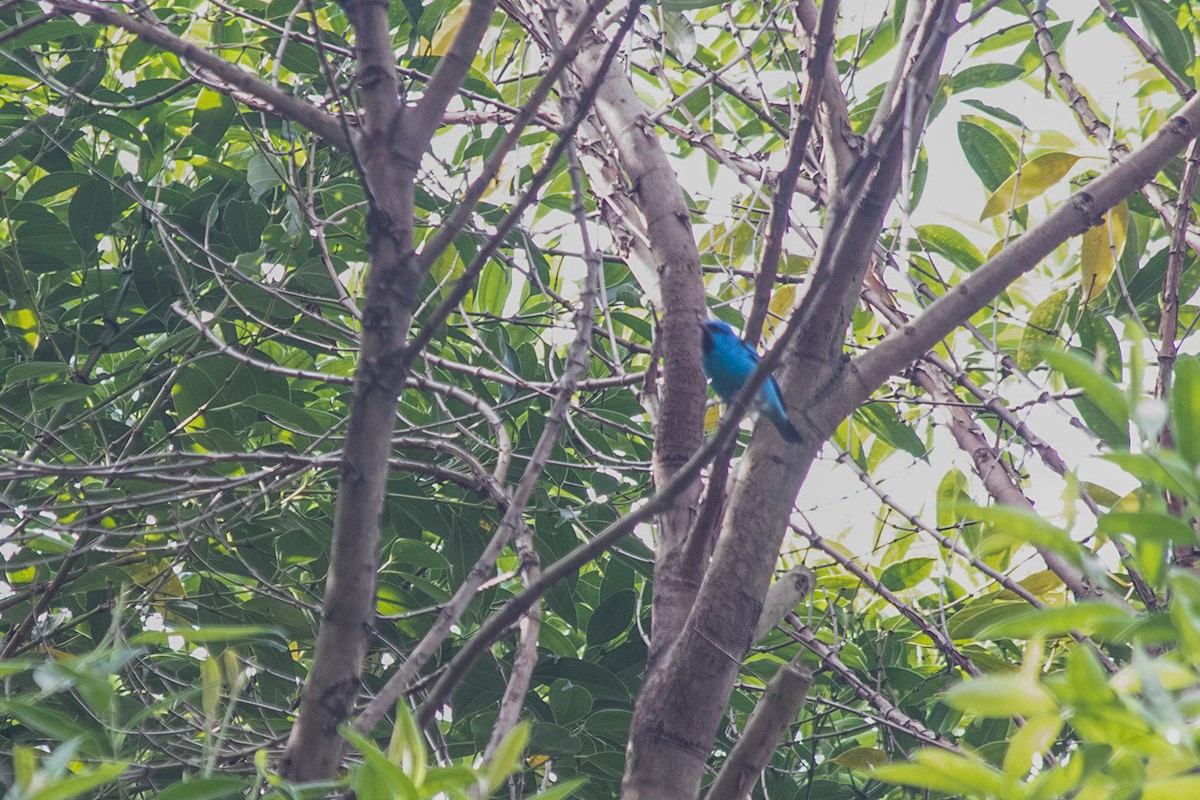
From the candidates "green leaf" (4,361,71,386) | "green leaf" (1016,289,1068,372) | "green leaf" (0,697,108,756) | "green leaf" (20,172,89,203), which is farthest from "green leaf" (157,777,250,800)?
"green leaf" (1016,289,1068,372)

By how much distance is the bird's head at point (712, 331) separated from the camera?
288cm

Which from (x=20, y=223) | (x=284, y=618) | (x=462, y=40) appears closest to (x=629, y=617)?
(x=284, y=618)

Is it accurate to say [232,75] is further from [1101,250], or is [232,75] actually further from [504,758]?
[1101,250]

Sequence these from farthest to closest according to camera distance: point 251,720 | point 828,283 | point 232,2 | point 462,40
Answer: point 232,2
point 251,720
point 828,283
point 462,40

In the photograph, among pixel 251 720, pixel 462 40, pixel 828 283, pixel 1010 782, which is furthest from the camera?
pixel 251 720

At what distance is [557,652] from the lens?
3068 millimetres

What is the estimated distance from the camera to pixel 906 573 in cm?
356

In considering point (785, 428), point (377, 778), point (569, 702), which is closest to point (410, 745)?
point (377, 778)

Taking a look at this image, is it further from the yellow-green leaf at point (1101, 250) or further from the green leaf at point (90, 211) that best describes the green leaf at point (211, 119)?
the yellow-green leaf at point (1101, 250)

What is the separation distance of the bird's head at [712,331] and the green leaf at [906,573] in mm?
913

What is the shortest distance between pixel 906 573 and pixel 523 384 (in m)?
1.42

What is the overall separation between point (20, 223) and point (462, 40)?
5.96ft

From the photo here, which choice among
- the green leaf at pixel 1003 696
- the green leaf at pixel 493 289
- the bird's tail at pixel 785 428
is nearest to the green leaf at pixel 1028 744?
the green leaf at pixel 1003 696

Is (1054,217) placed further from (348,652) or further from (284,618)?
(284,618)
